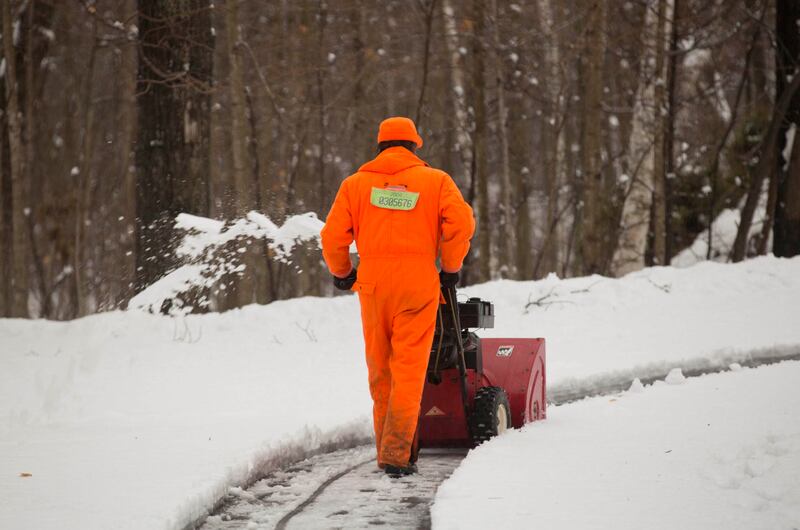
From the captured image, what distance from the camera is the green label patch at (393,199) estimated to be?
19.1ft

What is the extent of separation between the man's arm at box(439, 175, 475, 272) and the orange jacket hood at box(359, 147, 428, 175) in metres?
0.25

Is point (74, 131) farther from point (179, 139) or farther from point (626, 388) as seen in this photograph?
point (626, 388)

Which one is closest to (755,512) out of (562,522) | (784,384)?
(562,522)

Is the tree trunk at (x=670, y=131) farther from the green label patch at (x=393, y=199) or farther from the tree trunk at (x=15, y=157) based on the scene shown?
the green label patch at (x=393, y=199)

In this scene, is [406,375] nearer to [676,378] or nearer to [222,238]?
[676,378]

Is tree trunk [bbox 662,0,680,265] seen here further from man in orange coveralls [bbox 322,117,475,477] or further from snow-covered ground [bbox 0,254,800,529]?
man in orange coveralls [bbox 322,117,475,477]

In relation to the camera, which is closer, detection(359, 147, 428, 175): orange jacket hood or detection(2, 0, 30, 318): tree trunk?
detection(359, 147, 428, 175): orange jacket hood

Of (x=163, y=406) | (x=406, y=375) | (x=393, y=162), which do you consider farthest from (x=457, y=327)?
(x=163, y=406)

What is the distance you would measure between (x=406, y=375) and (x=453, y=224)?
0.96 meters

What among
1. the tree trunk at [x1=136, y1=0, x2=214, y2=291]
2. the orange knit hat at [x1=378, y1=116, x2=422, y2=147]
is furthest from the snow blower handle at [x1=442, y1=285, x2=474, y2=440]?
the tree trunk at [x1=136, y1=0, x2=214, y2=291]

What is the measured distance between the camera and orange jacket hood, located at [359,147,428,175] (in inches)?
233

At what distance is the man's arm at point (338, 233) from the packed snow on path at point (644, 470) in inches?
59.2

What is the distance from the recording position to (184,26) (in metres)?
11.3

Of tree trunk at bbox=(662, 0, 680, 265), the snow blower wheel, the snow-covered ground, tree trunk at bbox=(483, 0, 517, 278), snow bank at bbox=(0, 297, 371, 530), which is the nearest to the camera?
snow bank at bbox=(0, 297, 371, 530)
